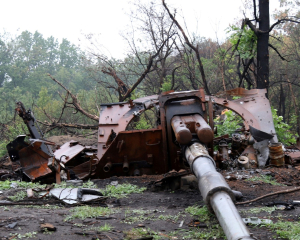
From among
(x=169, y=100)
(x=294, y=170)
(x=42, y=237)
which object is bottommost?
(x=294, y=170)

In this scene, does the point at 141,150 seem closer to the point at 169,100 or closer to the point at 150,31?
the point at 169,100

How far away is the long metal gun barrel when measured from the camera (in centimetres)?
247

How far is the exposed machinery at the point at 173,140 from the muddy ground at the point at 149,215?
0.48 metres

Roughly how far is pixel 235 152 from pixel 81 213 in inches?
172

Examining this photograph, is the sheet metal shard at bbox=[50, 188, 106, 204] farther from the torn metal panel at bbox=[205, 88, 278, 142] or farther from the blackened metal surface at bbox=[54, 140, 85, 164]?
the torn metal panel at bbox=[205, 88, 278, 142]

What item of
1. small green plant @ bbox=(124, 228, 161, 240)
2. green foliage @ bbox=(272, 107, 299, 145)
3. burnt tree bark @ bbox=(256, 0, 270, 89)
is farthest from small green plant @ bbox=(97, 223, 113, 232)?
burnt tree bark @ bbox=(256, 0, 270, 89)

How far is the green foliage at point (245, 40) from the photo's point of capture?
11078 mm

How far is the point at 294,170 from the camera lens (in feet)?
20.4

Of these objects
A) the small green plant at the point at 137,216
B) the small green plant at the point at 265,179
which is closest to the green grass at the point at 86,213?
the small green plant at the point at 137,216

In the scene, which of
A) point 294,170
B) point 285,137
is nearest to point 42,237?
point 294,170

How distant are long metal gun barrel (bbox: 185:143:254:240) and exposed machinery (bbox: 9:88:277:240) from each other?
20mm

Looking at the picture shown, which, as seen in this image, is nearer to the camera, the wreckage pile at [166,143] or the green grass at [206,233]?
the green grass at [206,233]

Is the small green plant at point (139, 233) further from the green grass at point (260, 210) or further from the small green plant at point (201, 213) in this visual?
the green grass at point (260, 210)

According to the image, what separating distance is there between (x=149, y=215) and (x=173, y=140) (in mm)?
2487
